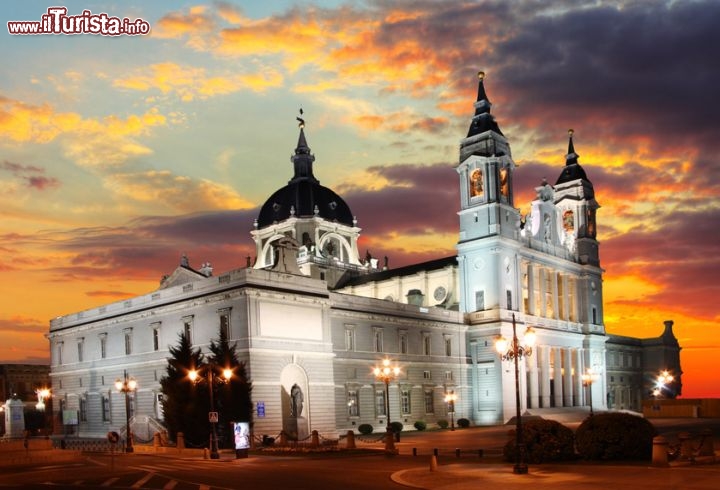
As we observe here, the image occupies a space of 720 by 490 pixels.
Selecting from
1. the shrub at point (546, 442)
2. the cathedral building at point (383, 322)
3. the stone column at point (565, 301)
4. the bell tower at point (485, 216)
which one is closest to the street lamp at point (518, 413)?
the shrub at point (546, 442)

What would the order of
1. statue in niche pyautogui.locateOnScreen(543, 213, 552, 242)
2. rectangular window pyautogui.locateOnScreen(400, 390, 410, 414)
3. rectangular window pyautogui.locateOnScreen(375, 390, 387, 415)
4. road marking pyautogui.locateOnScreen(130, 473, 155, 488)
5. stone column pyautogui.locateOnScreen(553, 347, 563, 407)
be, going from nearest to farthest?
road marking pyautogui.locateOnScreen(130, 473, 155, 488) → rectangular window pyautogui.locateOnScreen(375, 390, 387, 415) → rectangular window pyautogui.locateOnScreen(400, 390, 410, 414) → stone column pyautogui.locateOnScreen(553, 347, 563, 407) → statue in niche pyautogui.locateOnScreen(543, 213, 552, 242)

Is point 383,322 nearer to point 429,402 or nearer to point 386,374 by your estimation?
point 429,402

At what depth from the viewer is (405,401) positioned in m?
71.9

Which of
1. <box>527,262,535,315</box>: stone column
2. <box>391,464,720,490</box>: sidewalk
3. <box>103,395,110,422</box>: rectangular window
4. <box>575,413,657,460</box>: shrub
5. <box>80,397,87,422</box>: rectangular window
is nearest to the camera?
<box>391,464,720,490</box>: sidewalk

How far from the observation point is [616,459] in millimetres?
31688

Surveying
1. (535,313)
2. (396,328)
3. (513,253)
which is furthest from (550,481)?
(535,313)

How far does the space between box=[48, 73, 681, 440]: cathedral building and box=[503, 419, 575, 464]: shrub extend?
2548 centimetres

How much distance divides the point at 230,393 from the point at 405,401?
83.5 ft

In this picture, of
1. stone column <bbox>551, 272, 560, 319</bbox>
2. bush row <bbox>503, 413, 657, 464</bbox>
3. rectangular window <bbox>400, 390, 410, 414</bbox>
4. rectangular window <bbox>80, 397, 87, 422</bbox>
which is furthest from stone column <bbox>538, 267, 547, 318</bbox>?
bush row <bbox>503, 413, 657, 464</bbox>

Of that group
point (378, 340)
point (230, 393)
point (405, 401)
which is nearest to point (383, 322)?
point (378, 340)

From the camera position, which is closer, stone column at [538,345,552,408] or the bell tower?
the bell tower

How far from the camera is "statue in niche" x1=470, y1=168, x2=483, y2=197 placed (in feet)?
275

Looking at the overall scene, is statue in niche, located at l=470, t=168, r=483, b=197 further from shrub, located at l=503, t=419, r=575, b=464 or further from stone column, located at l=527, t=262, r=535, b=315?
shrub, located at l=503, t=419, r=575, b=464

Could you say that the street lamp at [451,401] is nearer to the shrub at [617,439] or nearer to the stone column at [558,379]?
the stone column at [558,379]
